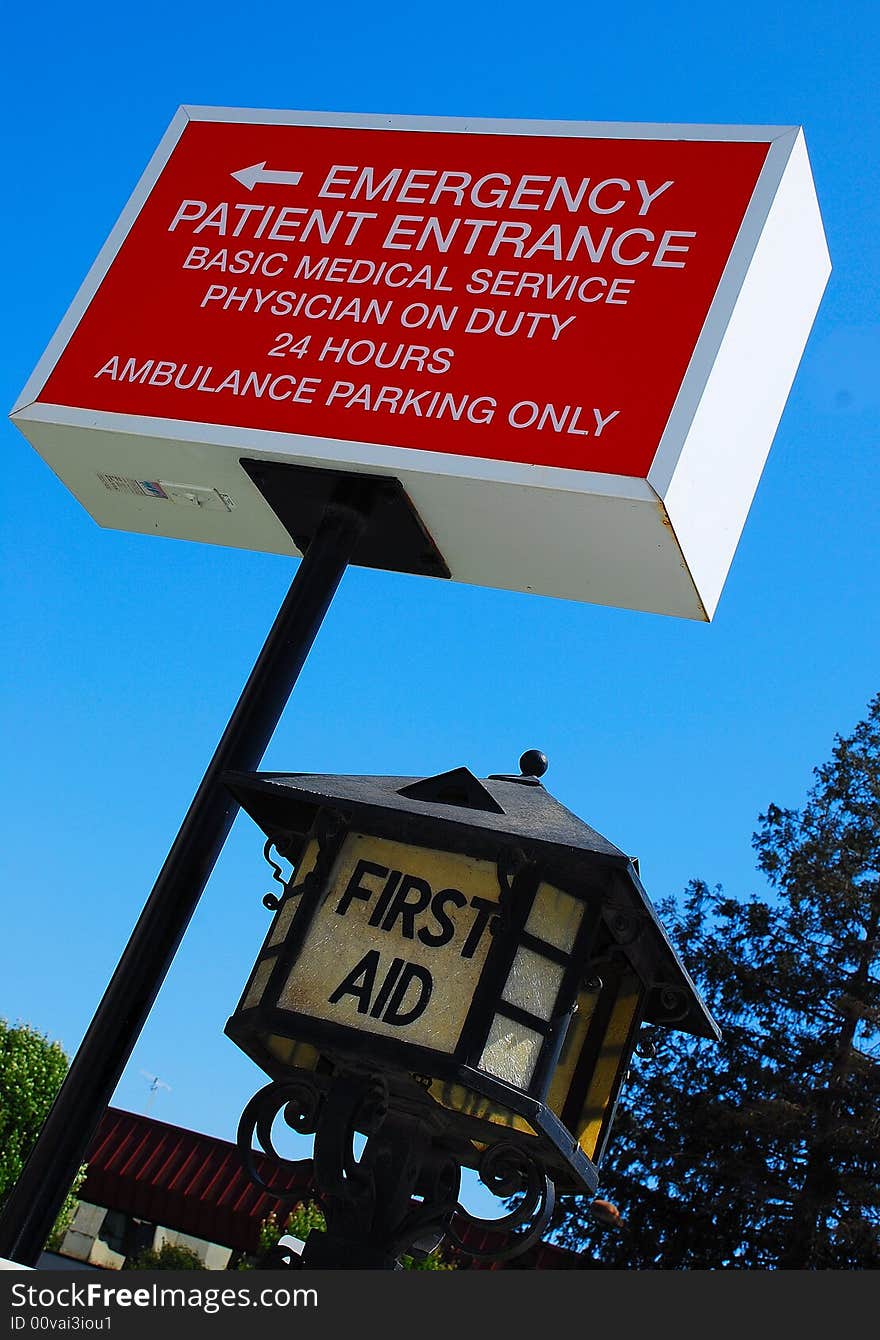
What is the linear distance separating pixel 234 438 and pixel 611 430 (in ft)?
3.90

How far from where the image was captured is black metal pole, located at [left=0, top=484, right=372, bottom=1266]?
3.45 metres

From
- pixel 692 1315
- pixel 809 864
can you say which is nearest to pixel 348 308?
pixel 692 1315

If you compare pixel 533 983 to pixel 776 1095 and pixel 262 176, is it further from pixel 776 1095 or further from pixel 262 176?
pixel 776 1095

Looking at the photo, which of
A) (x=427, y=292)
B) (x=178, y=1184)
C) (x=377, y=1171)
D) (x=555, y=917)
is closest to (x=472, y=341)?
(x=427, y=292)

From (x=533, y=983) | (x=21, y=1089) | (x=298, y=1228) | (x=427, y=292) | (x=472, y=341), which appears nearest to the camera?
(x=533, y=983)

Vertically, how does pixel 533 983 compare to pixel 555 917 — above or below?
below

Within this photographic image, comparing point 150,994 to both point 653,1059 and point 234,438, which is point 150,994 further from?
point 653,1059

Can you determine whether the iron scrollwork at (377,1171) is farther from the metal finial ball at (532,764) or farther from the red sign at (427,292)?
the red sign at (427,292)

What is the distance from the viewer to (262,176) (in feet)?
15.6

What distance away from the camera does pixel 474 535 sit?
4160 millimetres

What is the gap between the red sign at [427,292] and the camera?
153 inches

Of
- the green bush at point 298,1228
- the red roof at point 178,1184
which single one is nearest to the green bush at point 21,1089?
the green bush at point 298,1228

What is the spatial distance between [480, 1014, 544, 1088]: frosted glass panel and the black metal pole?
117 centimetres

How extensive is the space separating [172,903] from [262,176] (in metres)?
2.63
